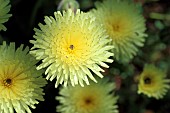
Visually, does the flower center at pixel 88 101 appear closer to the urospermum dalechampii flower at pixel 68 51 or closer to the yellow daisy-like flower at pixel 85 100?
the yellow daisy-like flower at pixel 85 100

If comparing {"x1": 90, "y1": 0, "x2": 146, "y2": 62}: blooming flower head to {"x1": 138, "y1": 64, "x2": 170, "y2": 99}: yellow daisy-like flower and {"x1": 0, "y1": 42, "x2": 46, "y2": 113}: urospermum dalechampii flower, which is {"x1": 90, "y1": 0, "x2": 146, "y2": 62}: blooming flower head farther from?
{"x1": 0, "y1": 42, "x2": 46, "y2": 113}: urospermum dalechampii flower

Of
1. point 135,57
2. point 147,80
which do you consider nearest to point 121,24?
point 147,80

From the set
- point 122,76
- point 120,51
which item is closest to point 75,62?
point 120,51

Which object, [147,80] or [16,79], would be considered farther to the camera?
[147,80]

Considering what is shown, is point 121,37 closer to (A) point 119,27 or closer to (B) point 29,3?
(A) point 119,27

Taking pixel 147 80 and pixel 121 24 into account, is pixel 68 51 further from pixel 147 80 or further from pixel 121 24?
pixel 147 80

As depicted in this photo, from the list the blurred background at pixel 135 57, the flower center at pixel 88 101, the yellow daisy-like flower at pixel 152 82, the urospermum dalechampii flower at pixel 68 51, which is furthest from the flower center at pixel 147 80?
the urospermum dalechampii flower at pixel 68 51

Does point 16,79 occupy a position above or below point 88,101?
above
